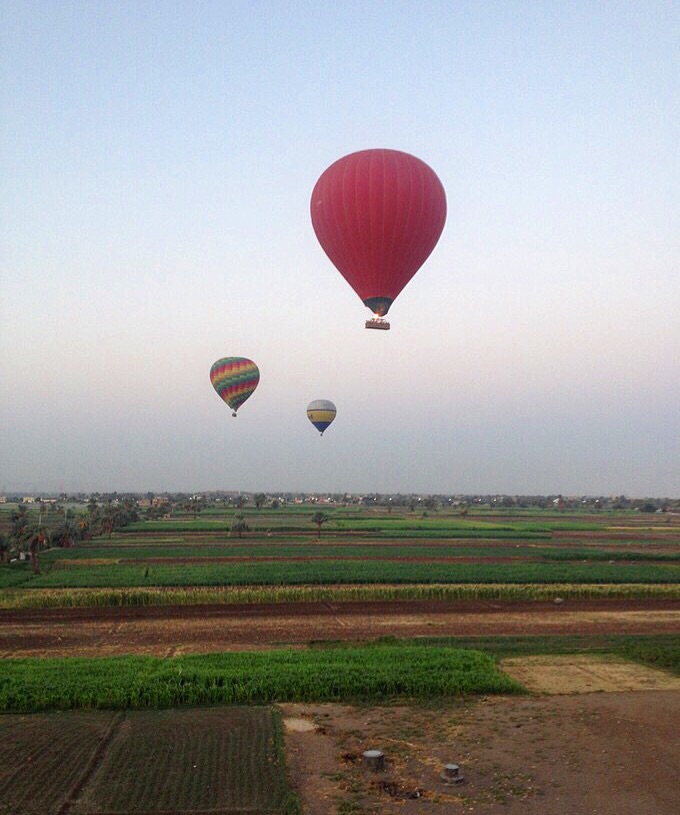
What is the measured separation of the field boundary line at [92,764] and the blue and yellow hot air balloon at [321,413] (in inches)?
1927

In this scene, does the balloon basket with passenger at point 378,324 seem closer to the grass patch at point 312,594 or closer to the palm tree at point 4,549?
the grass patch at point 312,594

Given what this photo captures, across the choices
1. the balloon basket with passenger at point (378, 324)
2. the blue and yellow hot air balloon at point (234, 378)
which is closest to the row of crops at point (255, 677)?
the balloon basket with passenger at point (378, 324)

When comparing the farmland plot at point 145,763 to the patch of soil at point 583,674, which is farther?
the patch of soil at point 583,674

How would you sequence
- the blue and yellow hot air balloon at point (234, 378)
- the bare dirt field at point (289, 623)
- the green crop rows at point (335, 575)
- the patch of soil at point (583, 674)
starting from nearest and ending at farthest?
the patch of soil at point (583, 674) → the bare dirt field at point (289, 623) → the green crop rows at point (335, 575) → the blue and yellow hot air balloon at point (234, 378)

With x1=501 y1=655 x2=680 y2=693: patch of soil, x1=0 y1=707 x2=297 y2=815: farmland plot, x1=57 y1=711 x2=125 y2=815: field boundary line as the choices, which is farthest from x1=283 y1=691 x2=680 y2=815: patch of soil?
x1=57 y1=711 x2=125 y2=815: field boundary line

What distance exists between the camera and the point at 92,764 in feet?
53.5

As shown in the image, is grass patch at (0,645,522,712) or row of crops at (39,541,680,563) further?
row of crops at (39,541,680,563)

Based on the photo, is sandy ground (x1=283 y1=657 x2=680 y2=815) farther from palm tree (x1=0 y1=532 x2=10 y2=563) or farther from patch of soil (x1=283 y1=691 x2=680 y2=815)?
palm tree (x1=0 y1=532 x2=10 y2=563)

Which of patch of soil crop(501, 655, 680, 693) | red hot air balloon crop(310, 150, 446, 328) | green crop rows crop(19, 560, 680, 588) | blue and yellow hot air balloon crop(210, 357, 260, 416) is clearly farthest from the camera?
blue and yellow hot air balloon crop(210, 357, 260, 416)

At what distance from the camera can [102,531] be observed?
95938 mm

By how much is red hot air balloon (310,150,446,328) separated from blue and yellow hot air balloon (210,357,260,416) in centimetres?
2932

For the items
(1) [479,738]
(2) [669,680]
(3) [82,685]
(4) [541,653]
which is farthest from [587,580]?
(3) [82,685]

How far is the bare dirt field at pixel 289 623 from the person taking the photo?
29.7 meters

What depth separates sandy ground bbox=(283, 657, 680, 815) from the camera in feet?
47.7
